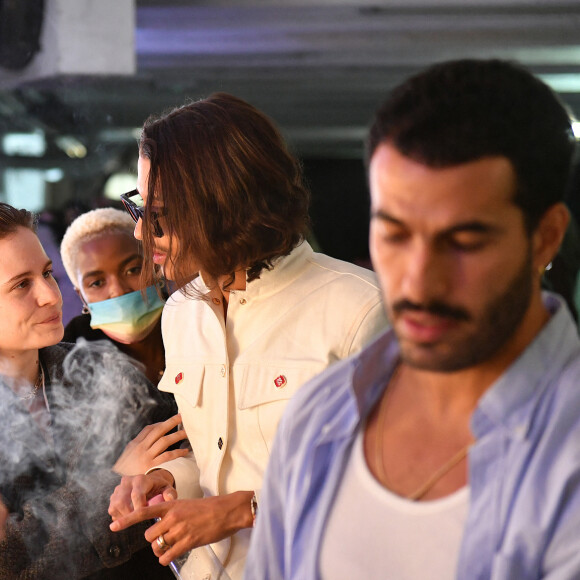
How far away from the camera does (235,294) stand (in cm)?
228

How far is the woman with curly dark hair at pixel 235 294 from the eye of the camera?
2.08 m

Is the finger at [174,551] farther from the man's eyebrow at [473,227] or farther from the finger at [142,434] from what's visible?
the man's eyebrow at [473,227]

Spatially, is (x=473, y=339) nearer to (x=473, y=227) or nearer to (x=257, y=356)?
(x=473, y=227)

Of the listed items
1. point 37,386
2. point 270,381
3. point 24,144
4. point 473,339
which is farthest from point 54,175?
point 473,339

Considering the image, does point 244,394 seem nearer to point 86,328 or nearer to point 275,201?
point 275,201

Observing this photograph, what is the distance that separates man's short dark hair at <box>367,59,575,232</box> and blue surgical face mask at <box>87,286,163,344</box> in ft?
6.47

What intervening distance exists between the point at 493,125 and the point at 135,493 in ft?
4.69

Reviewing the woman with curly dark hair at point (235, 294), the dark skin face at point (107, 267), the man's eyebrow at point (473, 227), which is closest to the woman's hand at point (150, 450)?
the woman with curly dark hair at point (235, 294)

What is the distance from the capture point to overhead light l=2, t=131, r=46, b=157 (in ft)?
28.0

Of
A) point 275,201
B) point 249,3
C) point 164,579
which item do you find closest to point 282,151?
point 275,201

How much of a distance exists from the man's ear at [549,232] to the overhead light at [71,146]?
776cm

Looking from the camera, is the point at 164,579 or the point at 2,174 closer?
the point at 164,579

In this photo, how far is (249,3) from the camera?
554 centimetres

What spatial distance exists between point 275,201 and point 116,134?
720 cm
